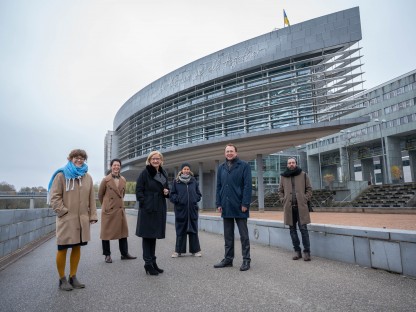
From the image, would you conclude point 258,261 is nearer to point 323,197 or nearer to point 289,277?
point 289,277

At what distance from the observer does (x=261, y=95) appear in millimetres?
26344

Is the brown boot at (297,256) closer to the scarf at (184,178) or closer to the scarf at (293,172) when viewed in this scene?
the scarf at (293,172)

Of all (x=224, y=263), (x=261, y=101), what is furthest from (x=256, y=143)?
(x=224, y=263)

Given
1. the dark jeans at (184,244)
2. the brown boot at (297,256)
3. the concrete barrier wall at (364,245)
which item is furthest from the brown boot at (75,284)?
the concrete barrier wall at (364,245)

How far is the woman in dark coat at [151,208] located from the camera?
481 cm

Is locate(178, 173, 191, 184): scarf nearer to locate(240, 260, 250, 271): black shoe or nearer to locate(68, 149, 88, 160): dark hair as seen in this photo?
locate(240, 260, 250, 271): black shoe

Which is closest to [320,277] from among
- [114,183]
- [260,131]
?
[114,183]

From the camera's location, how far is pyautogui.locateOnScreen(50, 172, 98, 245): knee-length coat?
401cm

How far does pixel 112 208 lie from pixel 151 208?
182cm

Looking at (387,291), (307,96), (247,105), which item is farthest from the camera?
(247,105)

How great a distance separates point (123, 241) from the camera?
251 inches

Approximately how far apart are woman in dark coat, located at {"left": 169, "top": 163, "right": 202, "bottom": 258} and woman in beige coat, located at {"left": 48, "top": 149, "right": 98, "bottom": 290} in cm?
253

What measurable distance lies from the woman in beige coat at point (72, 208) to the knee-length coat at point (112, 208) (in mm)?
1952

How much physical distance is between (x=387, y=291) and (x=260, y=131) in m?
21.2
